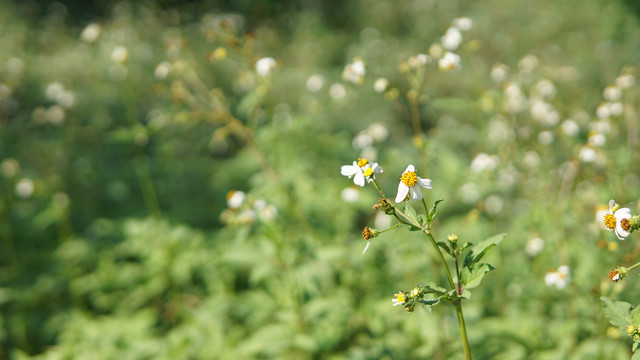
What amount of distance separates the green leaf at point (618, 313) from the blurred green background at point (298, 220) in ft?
2.20

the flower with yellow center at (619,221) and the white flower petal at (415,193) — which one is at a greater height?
the white flower petal at (415,193)

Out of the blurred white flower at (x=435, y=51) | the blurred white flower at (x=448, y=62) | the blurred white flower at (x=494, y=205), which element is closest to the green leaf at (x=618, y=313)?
the blurred white flower at (x=448, y=62)

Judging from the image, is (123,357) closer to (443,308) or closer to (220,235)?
(220,235)

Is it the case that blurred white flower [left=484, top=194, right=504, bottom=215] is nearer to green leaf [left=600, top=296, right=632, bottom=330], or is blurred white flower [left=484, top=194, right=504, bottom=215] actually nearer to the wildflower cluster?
green leaf [left=600, top=296, right=632, bottom=330]

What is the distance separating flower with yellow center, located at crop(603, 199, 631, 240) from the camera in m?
1.39

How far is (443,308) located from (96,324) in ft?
8.35

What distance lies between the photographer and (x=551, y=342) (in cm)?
258

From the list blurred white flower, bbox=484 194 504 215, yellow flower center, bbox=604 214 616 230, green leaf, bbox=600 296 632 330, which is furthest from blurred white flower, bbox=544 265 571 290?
blurred white flower, bbox=484 194 504 215

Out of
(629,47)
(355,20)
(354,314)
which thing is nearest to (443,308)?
(354,314)

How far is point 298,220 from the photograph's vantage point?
331 cm

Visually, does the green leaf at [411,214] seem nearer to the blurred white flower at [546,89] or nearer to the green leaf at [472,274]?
the green leaf at [472,274]

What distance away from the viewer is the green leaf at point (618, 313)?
1.44 meters

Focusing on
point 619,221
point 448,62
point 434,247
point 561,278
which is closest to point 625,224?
point 619,221

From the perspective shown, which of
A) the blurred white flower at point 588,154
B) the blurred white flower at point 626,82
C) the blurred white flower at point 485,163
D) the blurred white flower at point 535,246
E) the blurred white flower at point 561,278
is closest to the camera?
the blurred white flower at point 561,278
